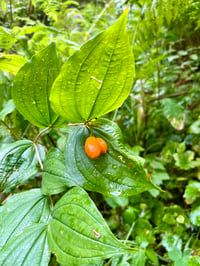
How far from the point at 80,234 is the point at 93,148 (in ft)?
0.66

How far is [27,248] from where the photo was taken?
50 centimetres

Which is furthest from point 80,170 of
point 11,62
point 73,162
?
point 11,62

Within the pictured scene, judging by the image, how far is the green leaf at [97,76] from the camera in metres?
0.41

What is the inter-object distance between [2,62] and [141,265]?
74 centimetres

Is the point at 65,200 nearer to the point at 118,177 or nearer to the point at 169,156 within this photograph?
the point at 118,177

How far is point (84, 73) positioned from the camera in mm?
452

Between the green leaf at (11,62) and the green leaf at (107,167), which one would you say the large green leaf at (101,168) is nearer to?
the green leaf at (107,167)

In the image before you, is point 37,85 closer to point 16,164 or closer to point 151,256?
point 16,164

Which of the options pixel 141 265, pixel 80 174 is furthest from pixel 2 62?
pixel 141 265

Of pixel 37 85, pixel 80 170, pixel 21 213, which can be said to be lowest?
pixel 21 213

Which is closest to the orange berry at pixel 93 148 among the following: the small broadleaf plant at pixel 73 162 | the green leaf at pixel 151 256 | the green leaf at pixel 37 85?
the small broadleaf plant at pixel 73 162

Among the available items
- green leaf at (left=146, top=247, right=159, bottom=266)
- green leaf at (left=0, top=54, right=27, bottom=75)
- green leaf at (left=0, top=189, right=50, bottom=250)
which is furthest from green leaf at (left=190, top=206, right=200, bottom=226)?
green leaf at (left=0, top=54, right=27, bottom=75)

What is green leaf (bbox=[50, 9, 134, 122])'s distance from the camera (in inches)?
16.2

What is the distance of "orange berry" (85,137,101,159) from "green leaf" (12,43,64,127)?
0.11m
